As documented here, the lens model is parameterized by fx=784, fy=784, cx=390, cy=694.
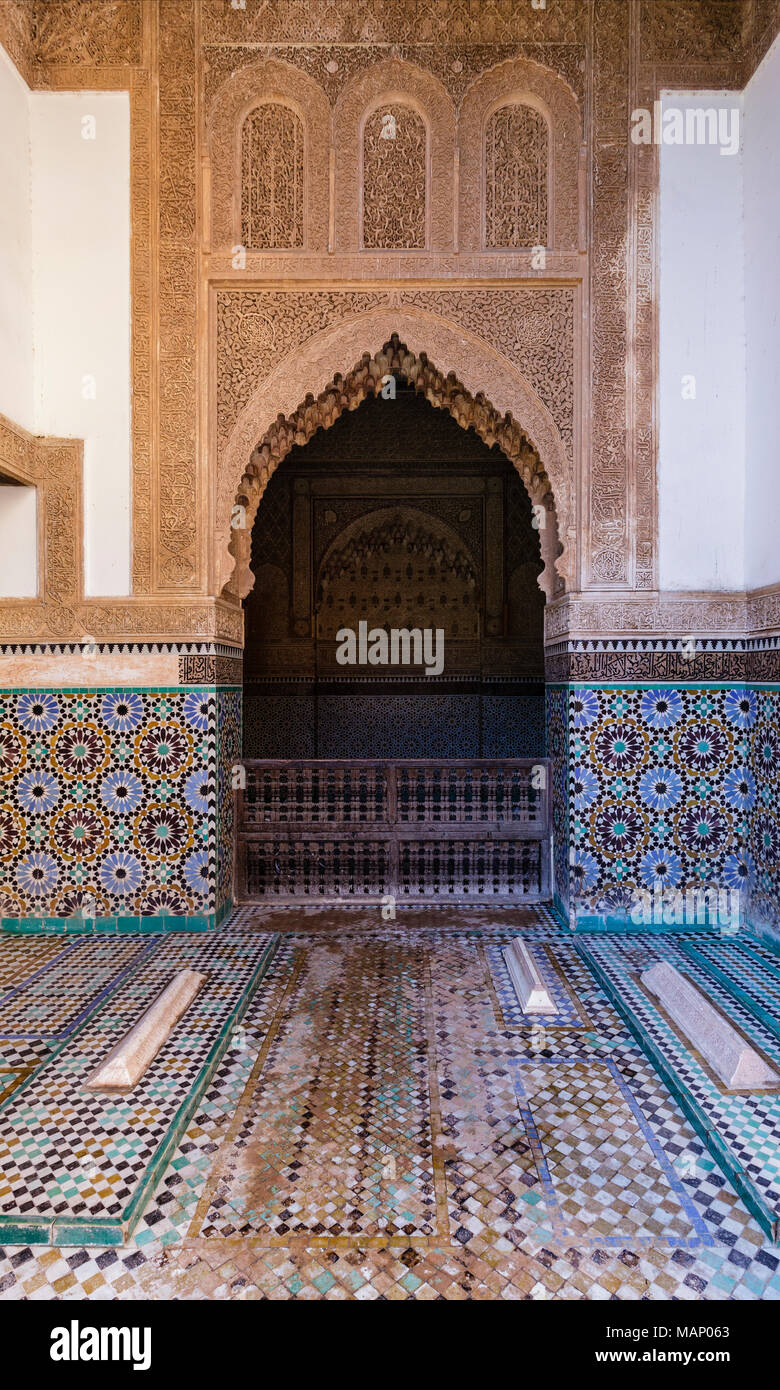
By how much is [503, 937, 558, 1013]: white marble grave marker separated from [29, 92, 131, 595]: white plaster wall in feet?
5.95

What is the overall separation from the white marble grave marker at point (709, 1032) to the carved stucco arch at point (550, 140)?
2.46 metres

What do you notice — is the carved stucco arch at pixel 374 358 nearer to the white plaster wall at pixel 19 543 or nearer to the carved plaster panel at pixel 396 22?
the white plaster wall at pixel 19 543

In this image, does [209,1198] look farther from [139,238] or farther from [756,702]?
[139,238]

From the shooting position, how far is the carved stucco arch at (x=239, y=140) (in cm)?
278

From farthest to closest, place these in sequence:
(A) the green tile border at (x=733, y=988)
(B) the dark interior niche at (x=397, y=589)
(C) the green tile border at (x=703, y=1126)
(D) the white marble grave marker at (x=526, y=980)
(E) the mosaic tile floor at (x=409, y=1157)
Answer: (B) the dark interior niche at (x=397, y=589) < (D) the white marble grave marker at (x=526, y=980) < (A) the green tile border at (x=733, y=988) < (C) the green tile border at (x=703, y=1126) < (E) the mosaic tile floor at (x=409, y=1157)

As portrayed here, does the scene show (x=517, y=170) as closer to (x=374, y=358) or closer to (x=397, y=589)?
(x=374, y=358)

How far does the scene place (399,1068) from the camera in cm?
178

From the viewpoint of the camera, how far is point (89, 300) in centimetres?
276

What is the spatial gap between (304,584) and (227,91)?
283 centimetres

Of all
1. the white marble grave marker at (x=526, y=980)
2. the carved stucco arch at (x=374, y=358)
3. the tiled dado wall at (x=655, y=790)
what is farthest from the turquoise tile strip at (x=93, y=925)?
the tiled dado wall at (x=655, y=790)

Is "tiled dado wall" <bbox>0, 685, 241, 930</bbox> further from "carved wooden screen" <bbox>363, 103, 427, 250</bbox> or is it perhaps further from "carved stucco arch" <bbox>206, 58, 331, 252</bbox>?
"carved wooden screen" <bbox>363, 103, 427, 250</bbox>

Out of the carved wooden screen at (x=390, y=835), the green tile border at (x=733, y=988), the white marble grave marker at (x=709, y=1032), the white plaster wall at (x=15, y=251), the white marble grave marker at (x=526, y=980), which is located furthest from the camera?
the carved wooden screen at (x=390, y=835)

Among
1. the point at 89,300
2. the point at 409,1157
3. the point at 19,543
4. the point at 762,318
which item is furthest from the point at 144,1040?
the point at 762,318

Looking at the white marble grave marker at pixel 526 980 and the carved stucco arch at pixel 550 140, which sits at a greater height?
the carved stucco arch at pixel 550 140
